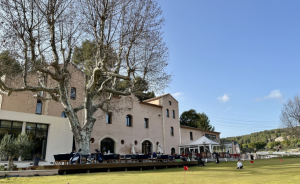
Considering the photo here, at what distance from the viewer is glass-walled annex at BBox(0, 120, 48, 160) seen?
1354 cm

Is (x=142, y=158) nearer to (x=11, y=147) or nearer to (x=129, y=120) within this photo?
(x=11, y=147)

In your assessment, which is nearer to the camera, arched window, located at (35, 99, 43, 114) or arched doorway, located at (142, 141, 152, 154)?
arched window, located at (35, 99, 43, 114)

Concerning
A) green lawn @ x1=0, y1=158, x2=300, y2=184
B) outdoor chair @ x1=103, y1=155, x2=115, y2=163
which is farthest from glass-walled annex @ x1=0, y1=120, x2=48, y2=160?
green lawn @ x1=0, y1=158, x2=300, y2=184

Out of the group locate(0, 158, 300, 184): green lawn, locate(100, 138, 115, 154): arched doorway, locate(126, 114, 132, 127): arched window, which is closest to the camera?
locate(0, 158, 300, 184): green lawn

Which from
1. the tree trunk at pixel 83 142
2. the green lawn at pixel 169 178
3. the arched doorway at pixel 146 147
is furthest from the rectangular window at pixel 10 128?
→ the arched doorway at pixel 146 147

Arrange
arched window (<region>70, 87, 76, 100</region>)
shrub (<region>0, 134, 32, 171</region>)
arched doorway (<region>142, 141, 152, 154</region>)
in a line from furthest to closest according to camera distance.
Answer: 1. arched doorway (<region>142, 141, 152, 154</region>)
2. arched window (<region>70, 87, 76, 100</region>)
3. shrub (<region>0, 134, 32, 171</region>)

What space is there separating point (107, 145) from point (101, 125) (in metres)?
2.04

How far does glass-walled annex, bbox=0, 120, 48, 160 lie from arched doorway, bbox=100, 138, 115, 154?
577 cm

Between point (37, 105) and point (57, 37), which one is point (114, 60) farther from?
point (37, 105)

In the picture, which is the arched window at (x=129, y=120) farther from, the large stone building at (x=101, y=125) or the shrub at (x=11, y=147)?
the shrub at (x=11, y=147)

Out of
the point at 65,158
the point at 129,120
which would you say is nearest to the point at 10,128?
the point at 65,158

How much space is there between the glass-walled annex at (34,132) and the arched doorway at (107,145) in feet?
18.9

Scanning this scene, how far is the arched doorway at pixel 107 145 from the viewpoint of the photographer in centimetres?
1983

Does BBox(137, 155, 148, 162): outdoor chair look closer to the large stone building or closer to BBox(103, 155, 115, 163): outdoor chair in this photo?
BBox(103, 155, 115, 163): outdoor chair
